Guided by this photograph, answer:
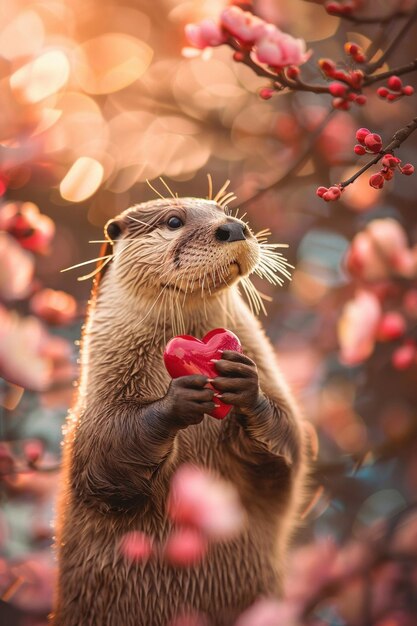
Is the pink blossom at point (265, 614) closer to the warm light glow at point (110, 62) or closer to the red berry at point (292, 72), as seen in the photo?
the red berry at point (292, 72)

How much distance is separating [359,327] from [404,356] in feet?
0.35

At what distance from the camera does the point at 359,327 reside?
4.89 ft

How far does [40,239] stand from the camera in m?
1.26

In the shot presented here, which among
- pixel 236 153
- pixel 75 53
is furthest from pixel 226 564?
pixel 75 53

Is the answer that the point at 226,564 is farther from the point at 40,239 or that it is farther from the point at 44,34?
the point at 44,34

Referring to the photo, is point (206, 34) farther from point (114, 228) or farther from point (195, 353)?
point (195, 353)

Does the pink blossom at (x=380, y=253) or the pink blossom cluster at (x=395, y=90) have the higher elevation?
the pink blossom cluster at (x=395, y=90)

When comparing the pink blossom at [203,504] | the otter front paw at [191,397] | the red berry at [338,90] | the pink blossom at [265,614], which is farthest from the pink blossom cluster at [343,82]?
the pink blossom at [265,614]

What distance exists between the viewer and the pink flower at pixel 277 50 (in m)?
0.88

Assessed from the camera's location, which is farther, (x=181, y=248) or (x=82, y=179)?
(x=82, y=179)

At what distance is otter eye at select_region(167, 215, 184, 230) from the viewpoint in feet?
2.92

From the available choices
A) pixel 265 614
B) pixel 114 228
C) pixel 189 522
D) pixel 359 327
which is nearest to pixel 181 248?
pixel 114 228

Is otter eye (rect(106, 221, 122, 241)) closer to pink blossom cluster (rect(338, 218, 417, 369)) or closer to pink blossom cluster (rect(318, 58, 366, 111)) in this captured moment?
pink blossom cluster (rect(318, 58, 366, 111))

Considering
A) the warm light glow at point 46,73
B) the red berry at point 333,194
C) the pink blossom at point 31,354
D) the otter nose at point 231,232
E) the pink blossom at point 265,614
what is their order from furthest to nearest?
the warm light glow at point 46,73, the pink blossom at point 31,354, the pink blossom at point 265,614, the otter nose at point 231,232, the red berry at point 333,194
